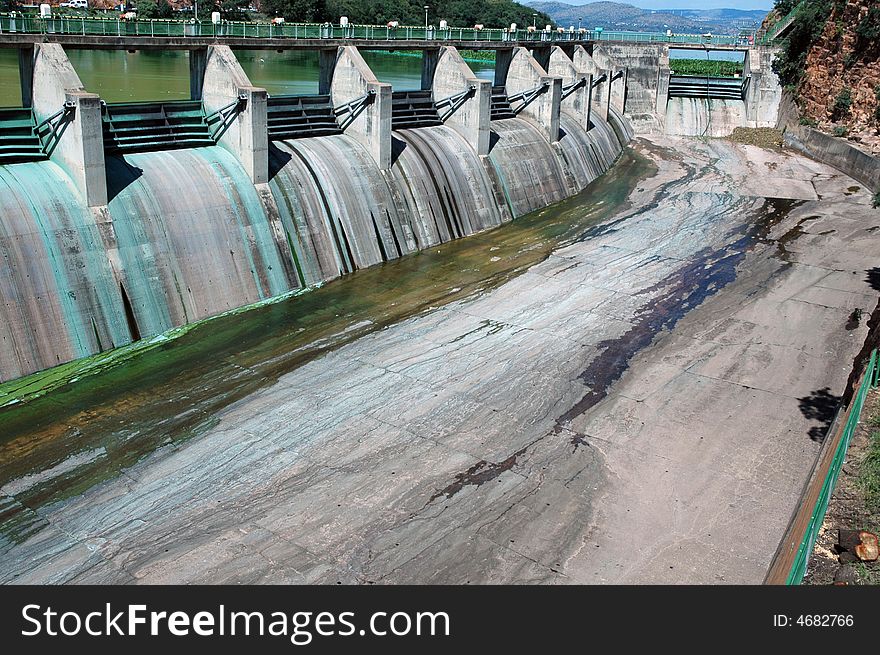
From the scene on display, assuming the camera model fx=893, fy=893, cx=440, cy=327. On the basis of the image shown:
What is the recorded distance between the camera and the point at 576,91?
42.7 meters

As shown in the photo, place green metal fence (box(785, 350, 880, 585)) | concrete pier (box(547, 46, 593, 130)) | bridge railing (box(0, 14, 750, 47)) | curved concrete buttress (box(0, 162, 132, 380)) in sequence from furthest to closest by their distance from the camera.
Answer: concrete pier (box(547, 46, 593, 130)) < bridge railing (box(0, 14, 750, 47)) < curved concrete buttress (box(0, 162, 132, 380)) < green metal fence (box(785, 350, 880, 585))

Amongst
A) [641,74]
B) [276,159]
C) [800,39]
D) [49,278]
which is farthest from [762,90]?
[49,278]

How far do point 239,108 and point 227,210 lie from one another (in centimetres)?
311

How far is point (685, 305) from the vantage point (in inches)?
984

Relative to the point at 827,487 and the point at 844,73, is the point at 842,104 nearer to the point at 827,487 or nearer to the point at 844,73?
the point at 844,73

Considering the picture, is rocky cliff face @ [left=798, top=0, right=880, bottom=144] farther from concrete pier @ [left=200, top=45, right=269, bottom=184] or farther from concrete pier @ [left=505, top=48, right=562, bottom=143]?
concrete pier @ [left=200, top=45, right=269, bottom=184]

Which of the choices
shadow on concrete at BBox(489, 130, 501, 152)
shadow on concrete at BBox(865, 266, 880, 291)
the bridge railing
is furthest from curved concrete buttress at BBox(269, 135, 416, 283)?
shadow on concrete at BBox(865, 266, 880, 291)

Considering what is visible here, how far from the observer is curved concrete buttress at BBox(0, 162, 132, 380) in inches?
762

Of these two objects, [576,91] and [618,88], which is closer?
[576,91]

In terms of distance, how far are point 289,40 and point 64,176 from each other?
33.4 ft

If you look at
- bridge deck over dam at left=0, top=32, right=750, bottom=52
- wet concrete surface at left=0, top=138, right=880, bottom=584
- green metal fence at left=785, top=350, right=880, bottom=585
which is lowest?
wet concrete surface at left=0, top=138, right=880, bottom=584

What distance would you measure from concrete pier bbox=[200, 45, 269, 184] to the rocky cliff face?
105 feet

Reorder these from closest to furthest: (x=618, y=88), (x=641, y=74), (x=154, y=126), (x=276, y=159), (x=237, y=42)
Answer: (x=154, y=126) < (x=276, y=159) < (x=237, y=42) < (x=618, y=88) < (x=641, y=74)

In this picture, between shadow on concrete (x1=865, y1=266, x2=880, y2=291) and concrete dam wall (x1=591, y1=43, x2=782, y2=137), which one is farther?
concrete dam wall (x1=591, y1=43, x2=782, y2=137)
